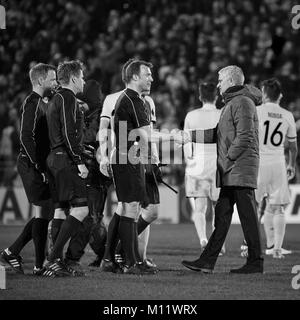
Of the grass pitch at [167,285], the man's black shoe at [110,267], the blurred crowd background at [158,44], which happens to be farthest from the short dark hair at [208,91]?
the blurred crowd background at [158,44]

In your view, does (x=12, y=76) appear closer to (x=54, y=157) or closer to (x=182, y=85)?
(x=182, y=85)

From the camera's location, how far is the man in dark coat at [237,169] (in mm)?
8828

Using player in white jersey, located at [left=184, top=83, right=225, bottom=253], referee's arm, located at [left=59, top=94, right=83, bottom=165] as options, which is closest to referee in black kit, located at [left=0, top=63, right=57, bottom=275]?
referee's arm, located at [left=59, top=94, right=83, bottom=165]

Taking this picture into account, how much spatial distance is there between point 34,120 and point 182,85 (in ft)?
35.1

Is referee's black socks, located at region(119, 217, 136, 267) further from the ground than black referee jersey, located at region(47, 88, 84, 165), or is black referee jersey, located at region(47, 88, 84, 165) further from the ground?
black referee jersey, located at region(47, 88, 84, 165)

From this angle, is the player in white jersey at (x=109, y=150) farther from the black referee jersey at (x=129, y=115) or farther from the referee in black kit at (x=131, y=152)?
the black referee jersey at (x=129, y=115)

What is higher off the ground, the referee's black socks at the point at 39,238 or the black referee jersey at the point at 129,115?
the black referee jersey at the point at 129,115

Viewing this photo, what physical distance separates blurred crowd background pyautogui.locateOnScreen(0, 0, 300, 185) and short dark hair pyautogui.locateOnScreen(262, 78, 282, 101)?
722 cm

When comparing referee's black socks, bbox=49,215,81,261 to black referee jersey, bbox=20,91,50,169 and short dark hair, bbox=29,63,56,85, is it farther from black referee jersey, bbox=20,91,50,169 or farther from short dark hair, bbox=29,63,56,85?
short dark hair, bbox=29,63,56,85

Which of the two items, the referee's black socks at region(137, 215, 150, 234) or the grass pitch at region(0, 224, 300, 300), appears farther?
the referee's black socks at region(137, 215, 150, 234)

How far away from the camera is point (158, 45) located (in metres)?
20.6

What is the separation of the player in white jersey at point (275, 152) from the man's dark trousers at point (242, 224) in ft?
7.74

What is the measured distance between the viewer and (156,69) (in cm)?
2005

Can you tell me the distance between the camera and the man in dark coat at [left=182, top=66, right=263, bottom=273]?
8.83 meters
